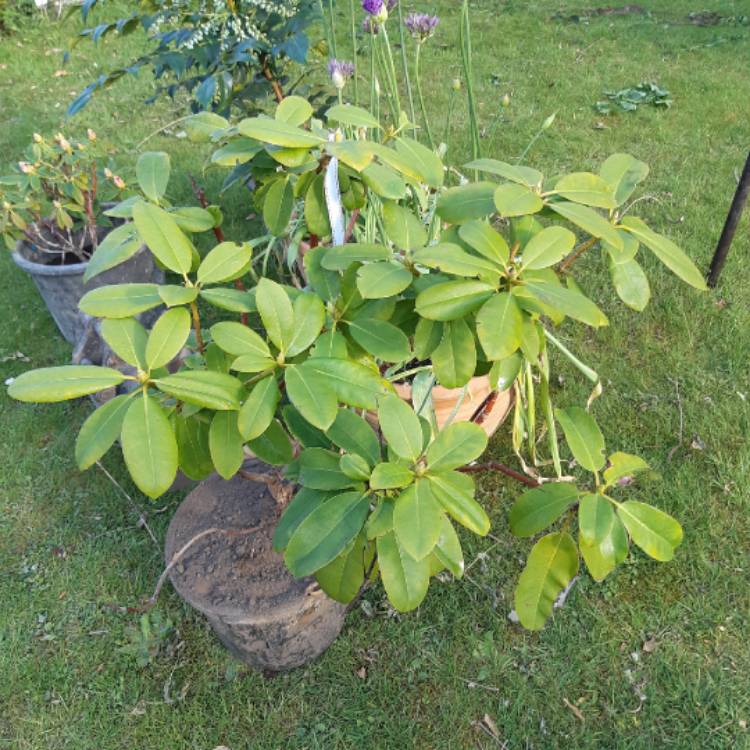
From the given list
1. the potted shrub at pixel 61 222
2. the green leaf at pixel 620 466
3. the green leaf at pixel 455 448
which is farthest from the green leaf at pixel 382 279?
the potted shrub at pixel 61 222

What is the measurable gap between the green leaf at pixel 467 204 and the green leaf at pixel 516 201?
0.19 ft

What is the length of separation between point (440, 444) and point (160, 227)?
52 cm

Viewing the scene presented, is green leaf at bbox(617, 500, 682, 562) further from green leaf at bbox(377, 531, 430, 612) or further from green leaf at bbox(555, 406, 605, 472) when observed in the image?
green leaf at bbox(377, 531, 430, 612)

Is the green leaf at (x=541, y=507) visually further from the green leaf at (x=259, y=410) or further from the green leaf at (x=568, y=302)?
the green leaf at (x=259, y=410)

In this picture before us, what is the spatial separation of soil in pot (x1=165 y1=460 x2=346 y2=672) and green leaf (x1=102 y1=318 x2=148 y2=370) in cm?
61

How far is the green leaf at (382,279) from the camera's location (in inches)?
35.0

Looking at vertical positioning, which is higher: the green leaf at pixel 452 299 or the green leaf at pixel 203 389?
the green leaf at pixel 452 299

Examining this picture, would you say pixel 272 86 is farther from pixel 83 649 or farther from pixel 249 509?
pixel 83 649

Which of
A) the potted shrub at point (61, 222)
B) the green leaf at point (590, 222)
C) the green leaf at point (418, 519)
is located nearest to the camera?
the green leaf at point (418, 519)

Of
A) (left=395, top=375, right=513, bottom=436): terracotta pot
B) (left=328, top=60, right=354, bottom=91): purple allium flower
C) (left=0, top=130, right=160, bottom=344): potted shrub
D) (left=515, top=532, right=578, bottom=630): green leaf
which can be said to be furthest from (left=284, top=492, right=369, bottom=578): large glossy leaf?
(left=0, top=130, right=160, bottom=344): potted shrub

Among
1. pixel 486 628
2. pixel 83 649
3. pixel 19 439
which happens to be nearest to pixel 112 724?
pixel 83 649

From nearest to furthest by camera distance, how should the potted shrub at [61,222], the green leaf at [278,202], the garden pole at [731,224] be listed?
the green leaf at [278,202], the garden pole at [731,224], the potted shrub at [61,222]

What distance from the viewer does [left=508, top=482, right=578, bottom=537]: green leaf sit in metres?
0.98

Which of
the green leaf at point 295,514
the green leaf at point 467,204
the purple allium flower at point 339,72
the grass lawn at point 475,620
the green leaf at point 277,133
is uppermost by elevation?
the green leaf at point 277,133
